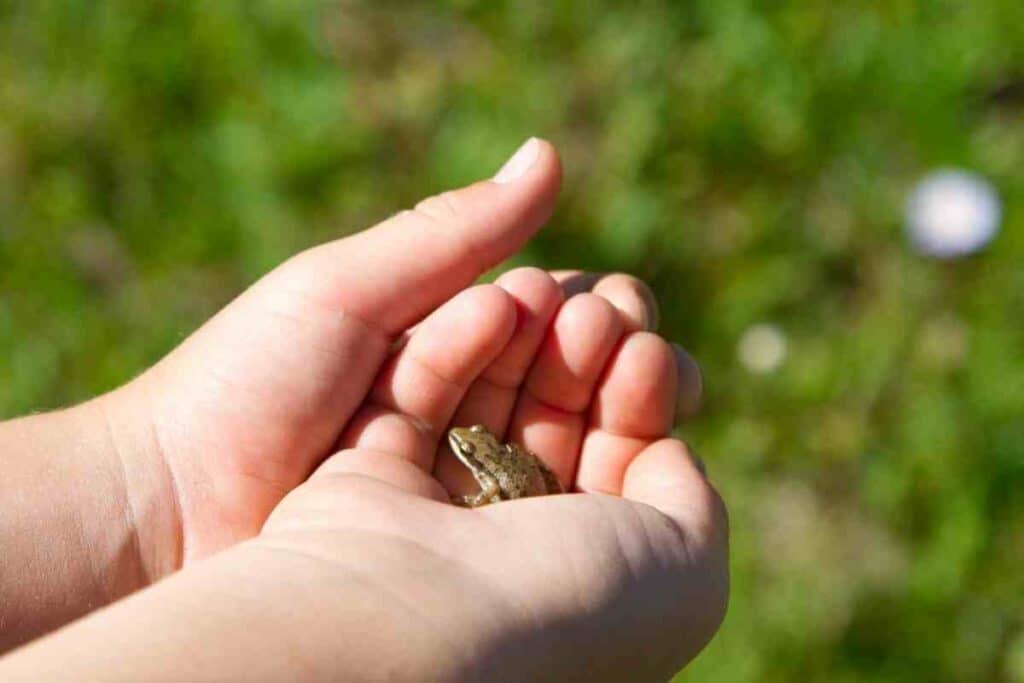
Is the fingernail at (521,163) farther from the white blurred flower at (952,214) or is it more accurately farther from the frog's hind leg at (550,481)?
the white blurred flower at (952,214)

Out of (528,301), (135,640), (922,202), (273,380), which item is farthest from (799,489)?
(135,640)

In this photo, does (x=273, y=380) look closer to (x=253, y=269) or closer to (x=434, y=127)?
(x=253, y=269)

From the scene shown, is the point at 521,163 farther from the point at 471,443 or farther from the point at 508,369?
the point at 471,443

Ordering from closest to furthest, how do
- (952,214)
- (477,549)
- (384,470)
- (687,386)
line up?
(477,549) → (384,470) → (687,386) → (952,214)

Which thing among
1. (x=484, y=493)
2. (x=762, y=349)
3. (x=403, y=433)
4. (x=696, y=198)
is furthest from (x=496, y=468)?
(x=696, y=198)

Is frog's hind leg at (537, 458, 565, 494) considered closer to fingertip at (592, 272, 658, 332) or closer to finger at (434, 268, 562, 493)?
finger at (434, 268, 562, 493)

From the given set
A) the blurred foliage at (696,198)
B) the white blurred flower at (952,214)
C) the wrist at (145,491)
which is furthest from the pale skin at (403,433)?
the white blurred flower at (952,214)
